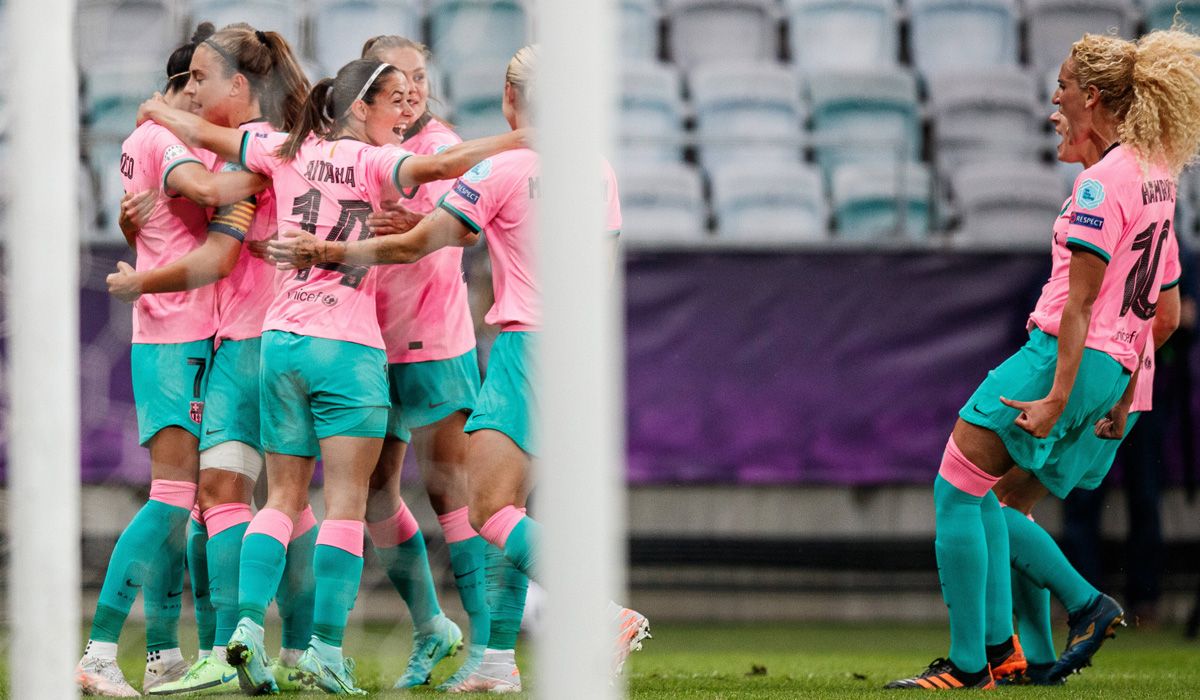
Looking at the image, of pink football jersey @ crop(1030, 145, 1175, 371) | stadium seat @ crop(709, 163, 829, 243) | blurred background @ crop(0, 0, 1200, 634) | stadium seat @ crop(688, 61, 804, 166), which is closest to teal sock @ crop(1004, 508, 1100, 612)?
pink football jersey @ crop(1030, 145, 1175, 371)

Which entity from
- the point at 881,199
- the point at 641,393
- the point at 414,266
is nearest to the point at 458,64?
the point at 414,266

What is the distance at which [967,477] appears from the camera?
4152 millimetres

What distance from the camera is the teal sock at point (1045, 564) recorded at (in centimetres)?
432

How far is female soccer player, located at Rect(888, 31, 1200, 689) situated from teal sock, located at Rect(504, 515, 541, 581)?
109 cm

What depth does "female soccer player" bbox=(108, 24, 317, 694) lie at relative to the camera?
4.15 metres

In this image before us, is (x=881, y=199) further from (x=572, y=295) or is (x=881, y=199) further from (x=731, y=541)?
(x=572, y=295)

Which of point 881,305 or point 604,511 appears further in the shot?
point 881,305

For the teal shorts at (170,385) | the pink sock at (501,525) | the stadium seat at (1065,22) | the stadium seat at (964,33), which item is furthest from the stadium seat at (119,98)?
the stadium seat at (1065,22)

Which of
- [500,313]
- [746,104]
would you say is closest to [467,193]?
[500,313]

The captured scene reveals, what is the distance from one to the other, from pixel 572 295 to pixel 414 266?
240 centimetres

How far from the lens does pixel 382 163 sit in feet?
12.9

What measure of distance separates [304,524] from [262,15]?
136 cm

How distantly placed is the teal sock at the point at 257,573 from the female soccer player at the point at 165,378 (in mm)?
372

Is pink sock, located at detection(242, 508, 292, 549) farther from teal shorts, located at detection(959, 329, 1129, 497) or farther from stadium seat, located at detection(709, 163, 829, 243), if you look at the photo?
stadium seat, located at detection(709, 163, 829, 243)
